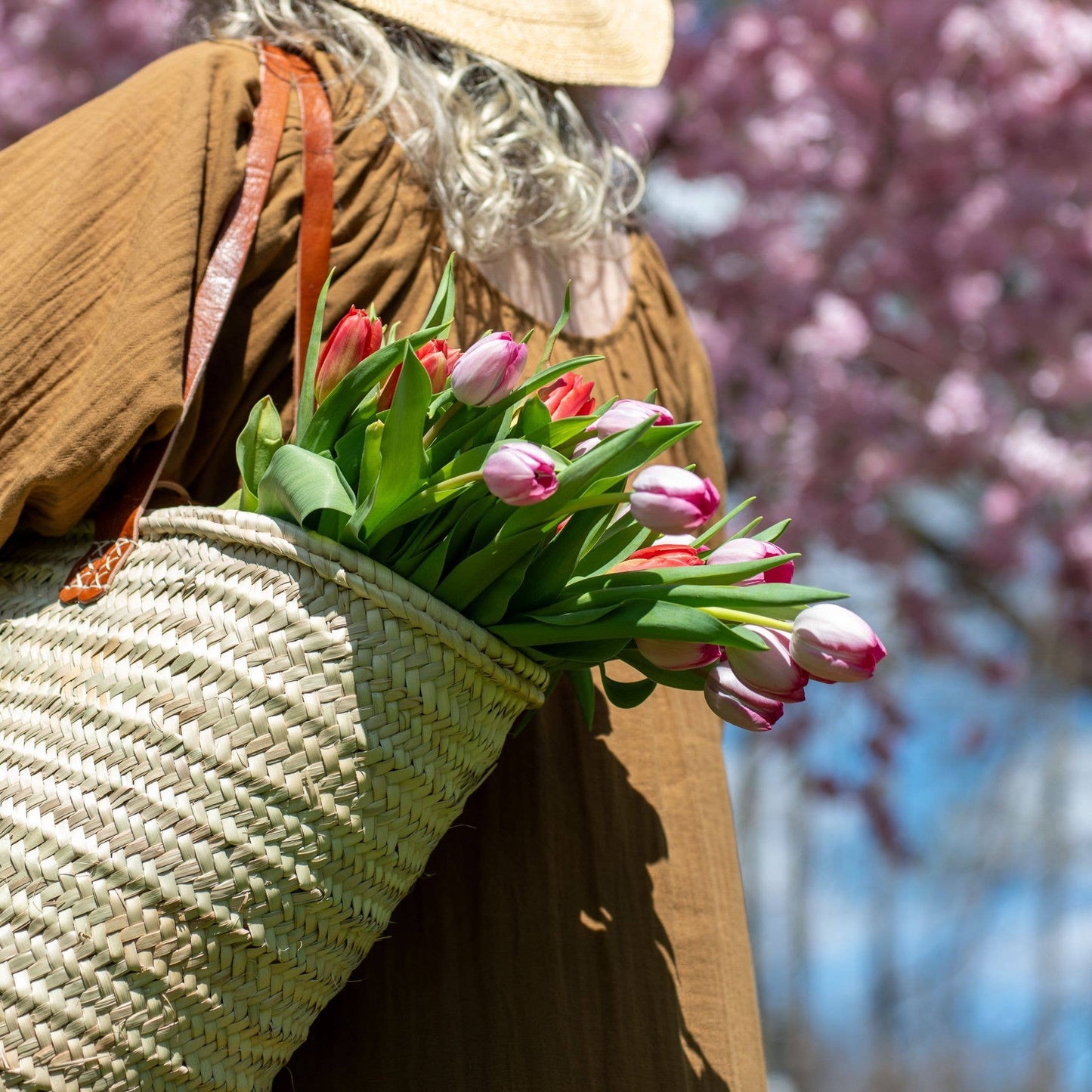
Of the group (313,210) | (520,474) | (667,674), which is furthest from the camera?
(313,210)

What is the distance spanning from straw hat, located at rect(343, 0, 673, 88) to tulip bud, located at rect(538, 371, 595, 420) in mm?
415

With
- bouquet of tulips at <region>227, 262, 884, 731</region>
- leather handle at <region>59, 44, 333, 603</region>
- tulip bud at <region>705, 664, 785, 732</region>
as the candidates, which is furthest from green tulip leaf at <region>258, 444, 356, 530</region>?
tulip bud at <region>705, 664, 785, 732</region>

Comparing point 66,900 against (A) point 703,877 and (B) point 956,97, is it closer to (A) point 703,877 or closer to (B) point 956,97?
(A) point 703,877

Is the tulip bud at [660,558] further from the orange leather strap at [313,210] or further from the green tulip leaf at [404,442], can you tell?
the orange leather strap at [313,210]

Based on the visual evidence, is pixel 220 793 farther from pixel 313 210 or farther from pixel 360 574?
pixel 313 210

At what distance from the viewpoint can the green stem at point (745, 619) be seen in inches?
25.4

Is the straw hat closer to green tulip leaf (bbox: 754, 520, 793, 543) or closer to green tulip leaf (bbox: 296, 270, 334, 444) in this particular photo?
green tulip leaf (bbox: 296, 270, 334, 444)

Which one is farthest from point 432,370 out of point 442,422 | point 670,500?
point 670,500

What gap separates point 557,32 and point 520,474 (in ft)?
2.08

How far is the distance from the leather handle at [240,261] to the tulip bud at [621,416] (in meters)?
0.23

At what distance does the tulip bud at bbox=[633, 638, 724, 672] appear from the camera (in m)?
0.65

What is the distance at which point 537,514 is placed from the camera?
2.09ft

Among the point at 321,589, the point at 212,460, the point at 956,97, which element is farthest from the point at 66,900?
the point at 956,97

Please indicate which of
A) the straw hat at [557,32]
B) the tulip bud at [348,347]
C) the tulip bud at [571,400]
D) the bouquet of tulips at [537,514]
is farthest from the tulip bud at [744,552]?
the straw hat at [557,32]
